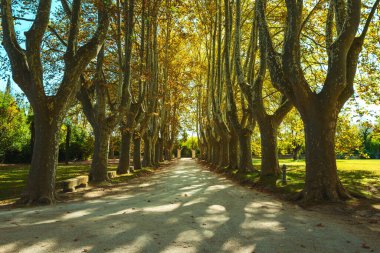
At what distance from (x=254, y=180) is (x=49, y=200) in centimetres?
881

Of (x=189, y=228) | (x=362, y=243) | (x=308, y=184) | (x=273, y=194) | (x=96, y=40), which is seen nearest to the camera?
(x=362, y=243)

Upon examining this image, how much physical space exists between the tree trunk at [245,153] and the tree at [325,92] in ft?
30.1

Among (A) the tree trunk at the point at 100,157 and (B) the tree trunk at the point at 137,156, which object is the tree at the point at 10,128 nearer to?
(B) the tree trunk at the point at 137,156

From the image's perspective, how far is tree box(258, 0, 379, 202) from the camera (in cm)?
878

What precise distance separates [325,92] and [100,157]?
10.1 metres

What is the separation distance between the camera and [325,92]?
9.07 meters

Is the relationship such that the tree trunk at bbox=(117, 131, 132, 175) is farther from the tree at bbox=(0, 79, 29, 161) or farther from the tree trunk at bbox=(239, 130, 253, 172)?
the tree at bbox=(0, 79, 29, 161)

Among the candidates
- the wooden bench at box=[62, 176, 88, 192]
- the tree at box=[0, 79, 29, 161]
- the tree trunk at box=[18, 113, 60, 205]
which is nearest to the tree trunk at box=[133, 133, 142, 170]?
the wooden bench at box=[62, 176, 88, 192]

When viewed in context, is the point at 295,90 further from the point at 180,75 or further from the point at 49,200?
the point at 180,75

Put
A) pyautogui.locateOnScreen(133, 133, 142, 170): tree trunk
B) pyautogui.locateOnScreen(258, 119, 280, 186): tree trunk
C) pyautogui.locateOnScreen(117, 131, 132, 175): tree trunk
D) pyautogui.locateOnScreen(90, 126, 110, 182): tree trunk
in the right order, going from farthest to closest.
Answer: pyautogui.locateOnScreen(133, 133, 142, 170): tree trunk → pyautogui.locateOnScreen(117, 131, 132, 175): tree trunk → pyautogui.locateOnScreen(90, 126, 110, 182): tree trunk → pyautogui.locateOnScreen(258, 119, 280, 186): tree trunk

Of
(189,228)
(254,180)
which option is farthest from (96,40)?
(254,180)

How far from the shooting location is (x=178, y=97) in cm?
3516

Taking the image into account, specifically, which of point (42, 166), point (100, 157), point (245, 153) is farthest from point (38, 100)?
point (245, 153)

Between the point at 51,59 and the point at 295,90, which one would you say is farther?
the point at 51,59
